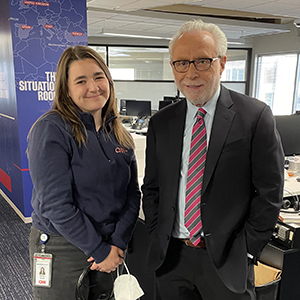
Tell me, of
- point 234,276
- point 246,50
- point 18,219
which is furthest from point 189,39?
point 246,50

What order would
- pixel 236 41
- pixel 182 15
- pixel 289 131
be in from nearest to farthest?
pixel 289 131 → pixel 182 15 → pixel 236 41

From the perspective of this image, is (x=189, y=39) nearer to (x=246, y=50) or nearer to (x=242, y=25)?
(x=242, y=25)

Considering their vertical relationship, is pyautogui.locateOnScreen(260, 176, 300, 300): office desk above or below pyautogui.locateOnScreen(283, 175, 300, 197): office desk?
below

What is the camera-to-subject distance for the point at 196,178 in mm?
1321

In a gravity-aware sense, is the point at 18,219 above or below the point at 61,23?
below

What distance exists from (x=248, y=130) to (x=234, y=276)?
58 cm

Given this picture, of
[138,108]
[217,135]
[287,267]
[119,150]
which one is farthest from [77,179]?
[138,108]

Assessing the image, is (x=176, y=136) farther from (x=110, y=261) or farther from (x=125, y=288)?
(x=125, y=288)

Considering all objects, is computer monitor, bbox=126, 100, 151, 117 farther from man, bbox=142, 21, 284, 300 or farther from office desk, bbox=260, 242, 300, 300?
man, bbox=142, 21, 284, 300

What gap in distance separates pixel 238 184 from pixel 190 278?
0.46 m

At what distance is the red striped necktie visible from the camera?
1318 millimetres

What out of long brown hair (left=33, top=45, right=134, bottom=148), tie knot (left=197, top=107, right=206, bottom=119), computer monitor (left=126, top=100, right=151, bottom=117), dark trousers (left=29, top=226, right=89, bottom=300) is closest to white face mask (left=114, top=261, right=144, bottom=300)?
dark trousers (left=29, top=226, right=89, bottom=300)

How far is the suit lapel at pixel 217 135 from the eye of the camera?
49.4 inches

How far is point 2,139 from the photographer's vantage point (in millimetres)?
4344
